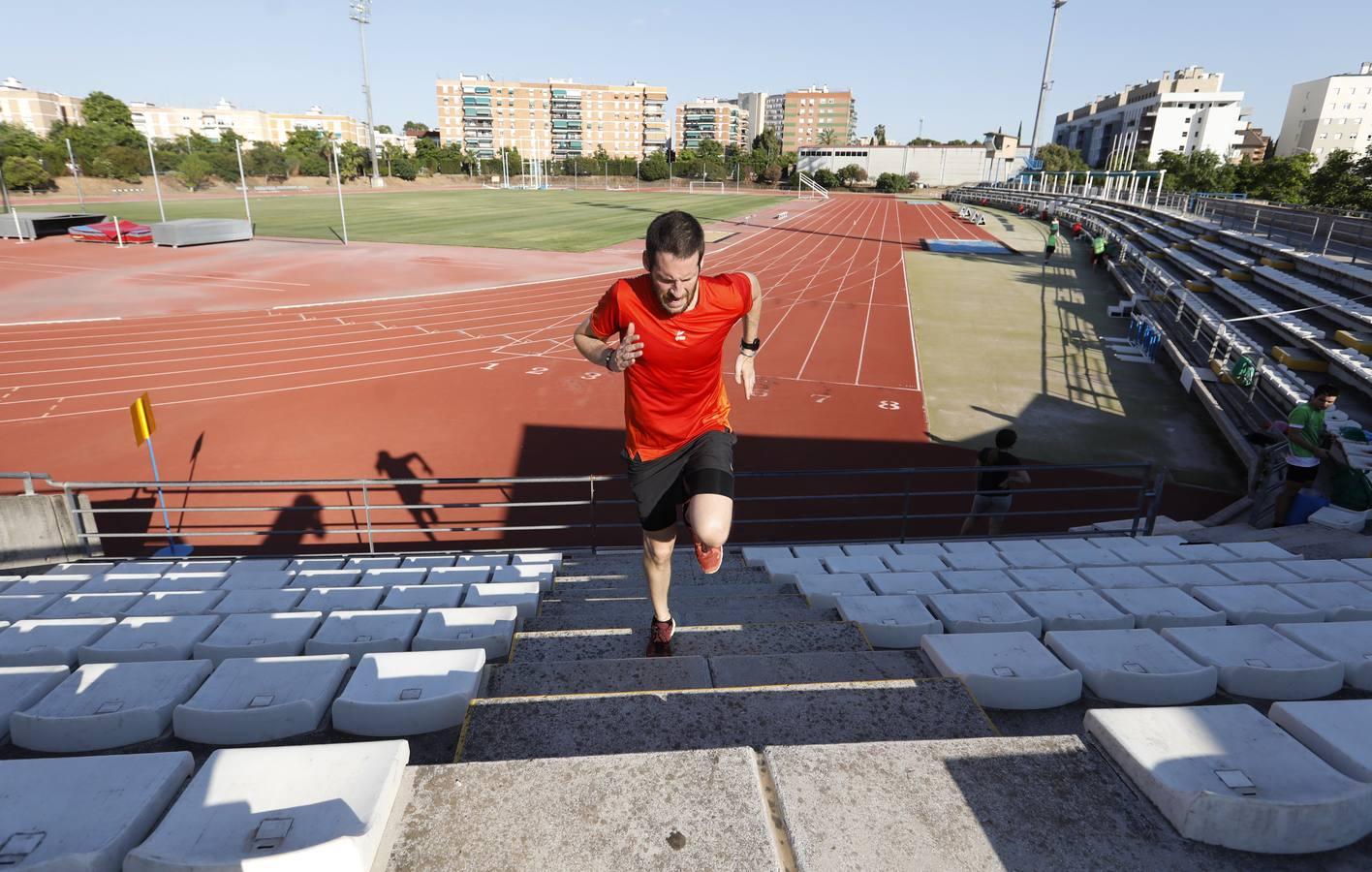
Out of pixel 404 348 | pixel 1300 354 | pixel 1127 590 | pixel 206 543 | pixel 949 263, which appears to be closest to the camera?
pixel 1127 590

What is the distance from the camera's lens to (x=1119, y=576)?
199 inches

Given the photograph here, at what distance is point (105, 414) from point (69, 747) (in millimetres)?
14846

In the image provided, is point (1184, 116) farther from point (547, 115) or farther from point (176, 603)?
point (176, 603)

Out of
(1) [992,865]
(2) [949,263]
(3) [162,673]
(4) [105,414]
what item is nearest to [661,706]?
(1) [992,865]

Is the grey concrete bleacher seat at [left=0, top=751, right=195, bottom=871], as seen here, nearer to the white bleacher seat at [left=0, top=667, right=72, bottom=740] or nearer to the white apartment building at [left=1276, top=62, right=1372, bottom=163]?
the white bleacher seat at [left=0, top=667, right=72, bottom=740]

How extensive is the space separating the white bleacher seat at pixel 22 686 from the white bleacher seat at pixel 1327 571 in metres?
7.33

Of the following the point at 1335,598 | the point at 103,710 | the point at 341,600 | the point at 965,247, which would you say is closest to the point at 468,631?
the point at 103,710

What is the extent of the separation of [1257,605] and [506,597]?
180 inches

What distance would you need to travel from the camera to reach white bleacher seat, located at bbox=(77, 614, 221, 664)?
11.2ft

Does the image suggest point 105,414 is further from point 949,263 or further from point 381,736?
point 949,263

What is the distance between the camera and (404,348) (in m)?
18.6

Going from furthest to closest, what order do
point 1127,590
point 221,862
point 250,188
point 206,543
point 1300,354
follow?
point 250,188 < point 1300,354 < point 206,543 < point 1127,590 < point 221,862

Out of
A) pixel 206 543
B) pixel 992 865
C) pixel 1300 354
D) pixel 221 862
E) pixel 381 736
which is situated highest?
pixel 221 862

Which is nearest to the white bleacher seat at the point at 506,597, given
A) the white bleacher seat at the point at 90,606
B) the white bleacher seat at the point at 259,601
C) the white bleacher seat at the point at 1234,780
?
the white bleacher seat at the point at 259,601
